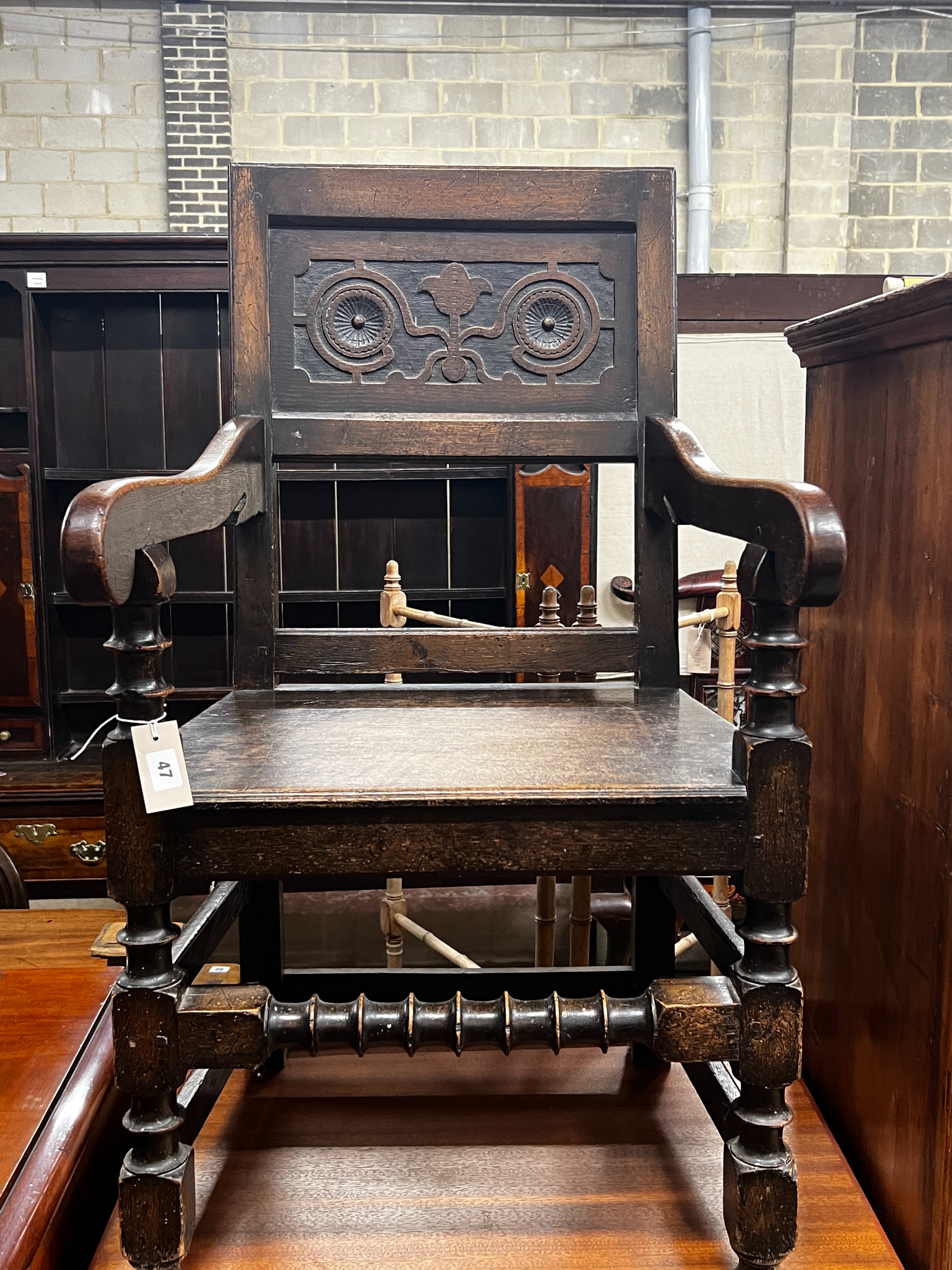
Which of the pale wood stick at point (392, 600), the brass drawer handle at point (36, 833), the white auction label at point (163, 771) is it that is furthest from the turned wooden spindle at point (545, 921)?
the brass drawer handle at point (36, 833)

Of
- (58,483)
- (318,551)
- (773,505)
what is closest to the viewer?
(773,505)

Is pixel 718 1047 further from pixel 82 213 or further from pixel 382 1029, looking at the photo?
pixel 82 213

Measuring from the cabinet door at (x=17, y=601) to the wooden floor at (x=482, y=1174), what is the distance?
2665 mm

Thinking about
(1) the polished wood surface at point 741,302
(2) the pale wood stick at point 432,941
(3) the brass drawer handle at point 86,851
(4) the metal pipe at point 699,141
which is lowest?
(3) the brass drawer handle at point 86,851

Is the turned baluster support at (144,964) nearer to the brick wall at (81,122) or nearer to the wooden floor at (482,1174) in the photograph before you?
the wooden floor at (482,1174)

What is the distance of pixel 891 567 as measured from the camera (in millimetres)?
1071

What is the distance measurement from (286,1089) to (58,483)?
298 cm

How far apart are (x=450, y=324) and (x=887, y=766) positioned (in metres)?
0.78

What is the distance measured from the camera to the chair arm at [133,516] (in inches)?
28.3

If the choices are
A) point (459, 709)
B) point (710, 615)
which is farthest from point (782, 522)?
point (710, 615)

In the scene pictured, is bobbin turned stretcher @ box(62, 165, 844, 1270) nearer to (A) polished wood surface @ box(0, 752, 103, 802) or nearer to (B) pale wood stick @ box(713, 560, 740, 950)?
(B) pale wood stick @ box(713, 560, 740, 950)

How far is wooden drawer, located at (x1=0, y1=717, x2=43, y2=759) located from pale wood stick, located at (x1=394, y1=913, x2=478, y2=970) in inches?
78.9

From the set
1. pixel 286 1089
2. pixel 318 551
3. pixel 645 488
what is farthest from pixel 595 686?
pixel 318 551

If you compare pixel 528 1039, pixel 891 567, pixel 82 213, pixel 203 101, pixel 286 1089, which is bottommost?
pixel 286 1089
